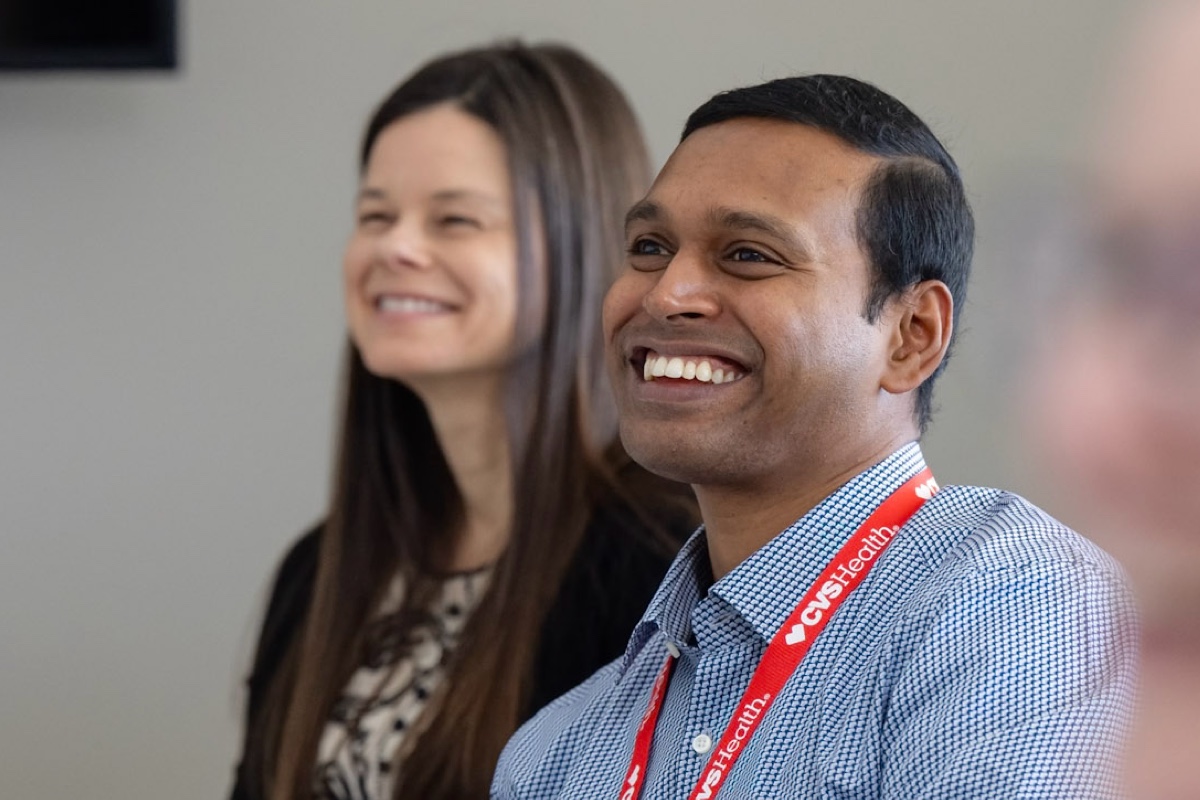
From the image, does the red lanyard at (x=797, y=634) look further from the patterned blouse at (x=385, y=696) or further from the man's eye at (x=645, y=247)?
the patterned blouse at (x=385, y=696)

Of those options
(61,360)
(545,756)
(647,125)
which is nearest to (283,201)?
(61,360)

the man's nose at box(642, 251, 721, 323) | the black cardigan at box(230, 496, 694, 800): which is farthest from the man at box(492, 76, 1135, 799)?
the black cardigan at box(230, 496, 694, 800)

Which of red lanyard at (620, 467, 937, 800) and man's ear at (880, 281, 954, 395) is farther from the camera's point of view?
man's ear at (880, 281, 954, 395)

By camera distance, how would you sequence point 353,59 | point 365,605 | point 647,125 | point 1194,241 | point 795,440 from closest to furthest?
point 1194,241, point 795,440, point 365,605, point 647,125, point 353,59

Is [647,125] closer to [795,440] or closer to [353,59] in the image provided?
[353,59]

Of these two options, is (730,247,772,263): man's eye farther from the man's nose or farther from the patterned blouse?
the patterned blouse

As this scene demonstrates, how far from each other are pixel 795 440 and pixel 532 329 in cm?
76

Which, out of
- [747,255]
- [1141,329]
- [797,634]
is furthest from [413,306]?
[1141,329]

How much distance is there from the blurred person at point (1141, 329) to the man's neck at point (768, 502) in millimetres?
845

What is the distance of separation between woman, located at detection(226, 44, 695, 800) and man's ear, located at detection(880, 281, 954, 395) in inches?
23.4

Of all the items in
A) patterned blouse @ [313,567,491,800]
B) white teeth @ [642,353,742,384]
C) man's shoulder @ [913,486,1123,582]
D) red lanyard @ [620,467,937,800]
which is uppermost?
white teeth @ [642,353,742,384]

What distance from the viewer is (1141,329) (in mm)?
276

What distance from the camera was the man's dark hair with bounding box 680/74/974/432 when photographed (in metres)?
1.15

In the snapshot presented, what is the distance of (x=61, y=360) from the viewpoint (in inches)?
105
